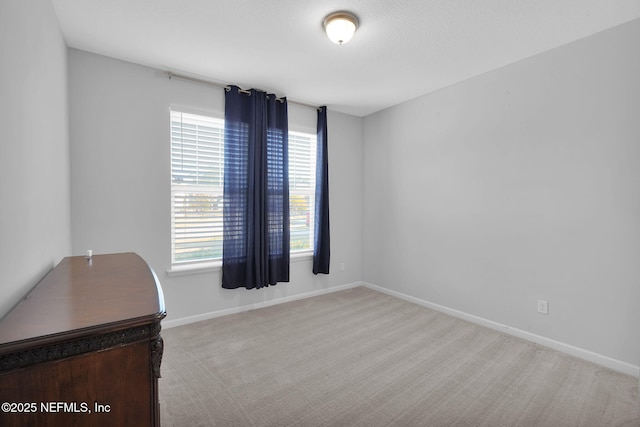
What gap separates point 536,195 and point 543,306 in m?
0.99

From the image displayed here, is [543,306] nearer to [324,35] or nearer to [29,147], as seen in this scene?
[324,35]

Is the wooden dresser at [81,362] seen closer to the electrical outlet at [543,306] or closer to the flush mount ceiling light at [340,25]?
the flush mount ceiling light at [340,25]

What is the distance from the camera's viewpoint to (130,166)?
286 cm

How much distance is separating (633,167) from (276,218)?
126 inches

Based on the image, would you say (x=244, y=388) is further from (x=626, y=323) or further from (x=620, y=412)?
(x=626, y=323)

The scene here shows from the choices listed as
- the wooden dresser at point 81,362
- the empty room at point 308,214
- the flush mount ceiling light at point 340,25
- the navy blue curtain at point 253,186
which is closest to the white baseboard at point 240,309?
the empty room at point 308,214

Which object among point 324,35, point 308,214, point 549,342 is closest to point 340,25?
point 324,35

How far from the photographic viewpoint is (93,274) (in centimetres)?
152

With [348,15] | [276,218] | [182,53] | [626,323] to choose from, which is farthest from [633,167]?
[182,53]

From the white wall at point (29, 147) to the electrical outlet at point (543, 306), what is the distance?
140 inches

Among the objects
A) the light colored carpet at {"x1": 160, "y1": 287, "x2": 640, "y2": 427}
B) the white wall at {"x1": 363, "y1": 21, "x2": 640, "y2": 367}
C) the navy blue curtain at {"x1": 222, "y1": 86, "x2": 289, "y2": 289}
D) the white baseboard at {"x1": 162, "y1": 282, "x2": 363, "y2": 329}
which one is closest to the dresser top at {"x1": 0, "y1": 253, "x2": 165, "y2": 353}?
the light colored carpet at {"x1": 160, "y1": 287, "x2": 640, "y2": 427}

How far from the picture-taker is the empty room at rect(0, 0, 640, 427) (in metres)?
1.28

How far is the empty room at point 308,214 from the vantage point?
1.28m

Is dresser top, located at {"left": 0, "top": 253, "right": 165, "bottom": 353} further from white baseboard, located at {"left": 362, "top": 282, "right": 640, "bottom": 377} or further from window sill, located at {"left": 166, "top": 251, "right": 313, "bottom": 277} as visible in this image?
white baseboard, located at {"left": 362, "top": 282, "right": 640, "bottom": 377}
